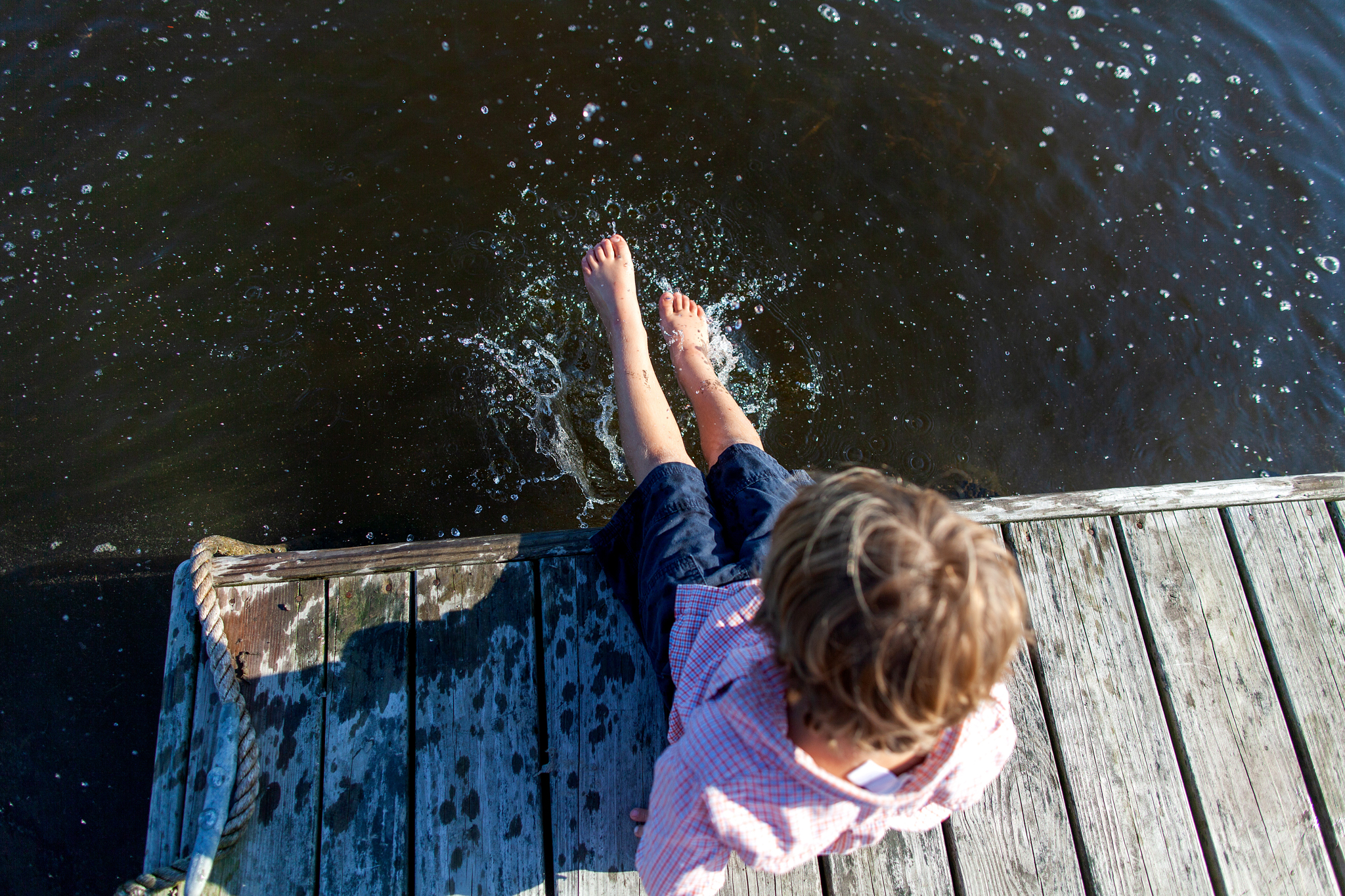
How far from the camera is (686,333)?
9.48 ft

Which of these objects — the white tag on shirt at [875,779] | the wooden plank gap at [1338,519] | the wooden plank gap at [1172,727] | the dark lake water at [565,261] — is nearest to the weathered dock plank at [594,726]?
the white tag on shirt at [875,779]

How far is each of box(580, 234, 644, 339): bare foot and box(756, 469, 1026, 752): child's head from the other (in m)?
1.74

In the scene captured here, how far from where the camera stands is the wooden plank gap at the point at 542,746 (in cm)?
181

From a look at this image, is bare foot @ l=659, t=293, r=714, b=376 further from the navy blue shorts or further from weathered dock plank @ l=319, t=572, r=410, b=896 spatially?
weathered dock plank @ l=319, t=572, r=410, b=896

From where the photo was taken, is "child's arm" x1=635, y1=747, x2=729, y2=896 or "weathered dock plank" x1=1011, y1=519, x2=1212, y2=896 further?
"weathered dock plank" x1=1011, y1=519, x2=1212, y2=896

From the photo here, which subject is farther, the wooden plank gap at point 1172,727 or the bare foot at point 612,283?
the bare foot at point 612,283

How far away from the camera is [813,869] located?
5.91ft

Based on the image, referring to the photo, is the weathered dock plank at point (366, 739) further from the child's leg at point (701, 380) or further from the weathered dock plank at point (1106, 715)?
the weathered dock plank at point (1106, 715)

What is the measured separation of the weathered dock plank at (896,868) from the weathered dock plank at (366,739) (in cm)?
106

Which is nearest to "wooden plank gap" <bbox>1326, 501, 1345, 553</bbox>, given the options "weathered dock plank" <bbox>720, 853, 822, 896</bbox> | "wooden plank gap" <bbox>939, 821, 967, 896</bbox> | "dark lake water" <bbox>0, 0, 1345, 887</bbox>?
"dark lake water" <bbox>0, 0, 1345, 887</bbox>

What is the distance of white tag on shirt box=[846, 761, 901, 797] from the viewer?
126 centimetres

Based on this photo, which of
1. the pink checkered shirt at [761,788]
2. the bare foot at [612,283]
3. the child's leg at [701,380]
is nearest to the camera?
the pink checkered shirt at [761,788]

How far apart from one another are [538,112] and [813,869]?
3121 millimetres

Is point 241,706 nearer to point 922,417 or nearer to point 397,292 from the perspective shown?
point 397,292
